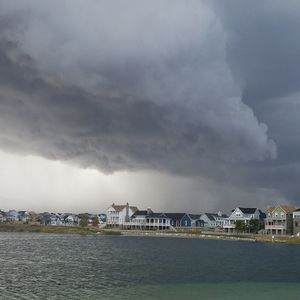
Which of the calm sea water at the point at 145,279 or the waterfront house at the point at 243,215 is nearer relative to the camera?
the calm sea water at the point at 145,279

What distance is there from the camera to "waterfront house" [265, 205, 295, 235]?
174m

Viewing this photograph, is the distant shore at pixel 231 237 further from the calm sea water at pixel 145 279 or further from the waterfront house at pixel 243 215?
the calm sea water at pixel 145 279

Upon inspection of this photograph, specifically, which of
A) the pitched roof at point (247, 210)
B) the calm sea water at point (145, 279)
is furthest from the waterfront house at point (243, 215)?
the calm sea water at point (145, 279)

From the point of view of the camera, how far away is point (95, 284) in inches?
1929

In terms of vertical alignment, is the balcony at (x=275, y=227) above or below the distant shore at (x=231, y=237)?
above

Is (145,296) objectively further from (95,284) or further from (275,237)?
(275,237)

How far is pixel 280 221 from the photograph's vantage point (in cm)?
17550

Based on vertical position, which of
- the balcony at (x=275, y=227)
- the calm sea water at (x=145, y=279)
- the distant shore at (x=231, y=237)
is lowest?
the calm sea water at (x=145, y=279)

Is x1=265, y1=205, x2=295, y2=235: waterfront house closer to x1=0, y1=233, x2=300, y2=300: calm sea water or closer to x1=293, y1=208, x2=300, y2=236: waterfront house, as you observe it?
x1=293, y1=208, x2=300, y2=236: waterfront house

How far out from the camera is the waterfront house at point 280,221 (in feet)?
572

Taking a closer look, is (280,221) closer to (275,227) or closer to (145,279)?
(275,227)

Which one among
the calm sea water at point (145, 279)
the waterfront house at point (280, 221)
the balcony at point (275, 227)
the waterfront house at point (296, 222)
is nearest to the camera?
the calm sea water at point (145, 279)

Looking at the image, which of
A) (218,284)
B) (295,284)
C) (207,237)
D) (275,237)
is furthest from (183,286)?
(207,237)

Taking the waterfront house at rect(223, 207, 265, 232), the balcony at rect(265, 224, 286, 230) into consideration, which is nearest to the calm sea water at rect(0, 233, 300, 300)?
the balcony at rect(265, 224, 286, 230)
